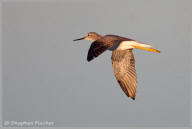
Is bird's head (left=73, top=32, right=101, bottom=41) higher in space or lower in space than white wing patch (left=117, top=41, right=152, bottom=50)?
higher

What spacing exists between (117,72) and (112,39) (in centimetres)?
67

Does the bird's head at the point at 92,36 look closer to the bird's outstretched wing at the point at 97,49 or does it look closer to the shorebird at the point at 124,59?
the shorebird at the point at 124,59

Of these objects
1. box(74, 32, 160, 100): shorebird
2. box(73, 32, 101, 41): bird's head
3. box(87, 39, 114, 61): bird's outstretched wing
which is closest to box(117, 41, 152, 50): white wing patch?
box(74, 32, 160, 100): shorebird

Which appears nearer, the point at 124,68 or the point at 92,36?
the point at 124,68

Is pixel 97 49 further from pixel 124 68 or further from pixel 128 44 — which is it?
pixel 124 68

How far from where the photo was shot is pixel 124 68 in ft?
22.8

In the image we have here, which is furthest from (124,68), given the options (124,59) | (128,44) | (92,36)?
(92,36)

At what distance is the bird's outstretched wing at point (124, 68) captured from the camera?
6758 mm

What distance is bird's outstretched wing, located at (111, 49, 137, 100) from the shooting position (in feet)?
22.2

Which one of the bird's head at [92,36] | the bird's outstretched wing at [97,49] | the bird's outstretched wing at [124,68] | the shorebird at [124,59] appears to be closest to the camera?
the bird's outstretched wing at [97,49]

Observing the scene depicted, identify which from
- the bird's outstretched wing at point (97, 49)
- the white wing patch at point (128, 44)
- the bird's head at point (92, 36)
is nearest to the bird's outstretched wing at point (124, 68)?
the white wing patch at point (128, 44)

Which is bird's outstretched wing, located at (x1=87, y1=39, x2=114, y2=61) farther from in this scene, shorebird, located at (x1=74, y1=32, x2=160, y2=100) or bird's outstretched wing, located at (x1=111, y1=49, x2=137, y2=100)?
bird's outstretched wing, located at (x1=111, y1=49, x2=137, y2=100)

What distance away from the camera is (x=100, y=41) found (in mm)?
6199

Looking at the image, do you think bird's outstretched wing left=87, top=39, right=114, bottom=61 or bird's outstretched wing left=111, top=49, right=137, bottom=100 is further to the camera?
bird's outstretched wing left=111, top=49, right=137, bottom=100
